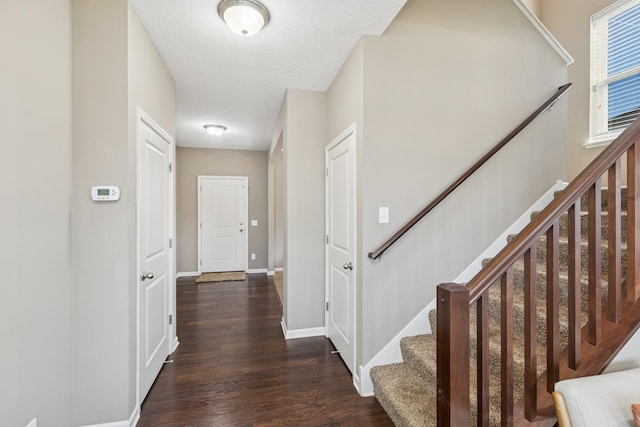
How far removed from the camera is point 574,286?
1.16 m

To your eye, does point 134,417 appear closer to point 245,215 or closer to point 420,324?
point 420,324

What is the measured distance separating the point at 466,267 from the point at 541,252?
542 mm

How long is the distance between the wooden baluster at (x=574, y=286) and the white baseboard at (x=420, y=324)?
1.07 m

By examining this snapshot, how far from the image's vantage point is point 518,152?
2.41 m

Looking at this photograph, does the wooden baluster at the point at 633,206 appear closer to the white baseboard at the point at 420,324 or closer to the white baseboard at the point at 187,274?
the white baseboard at the point at 420,324

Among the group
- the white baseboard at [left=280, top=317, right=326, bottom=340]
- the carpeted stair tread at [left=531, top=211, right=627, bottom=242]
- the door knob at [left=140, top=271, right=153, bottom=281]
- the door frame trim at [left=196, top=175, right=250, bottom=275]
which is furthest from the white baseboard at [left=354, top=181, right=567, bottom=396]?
the door frame trim at [left=196, top=175, right=250, bottom=275]

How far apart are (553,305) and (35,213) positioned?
235 centimetres

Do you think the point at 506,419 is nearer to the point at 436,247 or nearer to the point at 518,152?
the point at 436,247

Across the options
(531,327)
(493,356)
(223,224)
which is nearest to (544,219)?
(531,327)

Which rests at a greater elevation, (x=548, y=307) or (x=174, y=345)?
(x=548, y=307)

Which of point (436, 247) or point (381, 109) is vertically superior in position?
point (381, 109)

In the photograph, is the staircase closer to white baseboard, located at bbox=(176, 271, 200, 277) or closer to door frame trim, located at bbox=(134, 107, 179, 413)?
door frame trim, located at bbox=(134, 107, 179, 413)

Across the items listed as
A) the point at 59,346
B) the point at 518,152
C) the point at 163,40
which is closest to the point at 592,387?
the point at 518,152

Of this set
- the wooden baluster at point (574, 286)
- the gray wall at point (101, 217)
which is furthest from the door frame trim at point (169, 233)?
the wooden baluster at point (574, 286)
